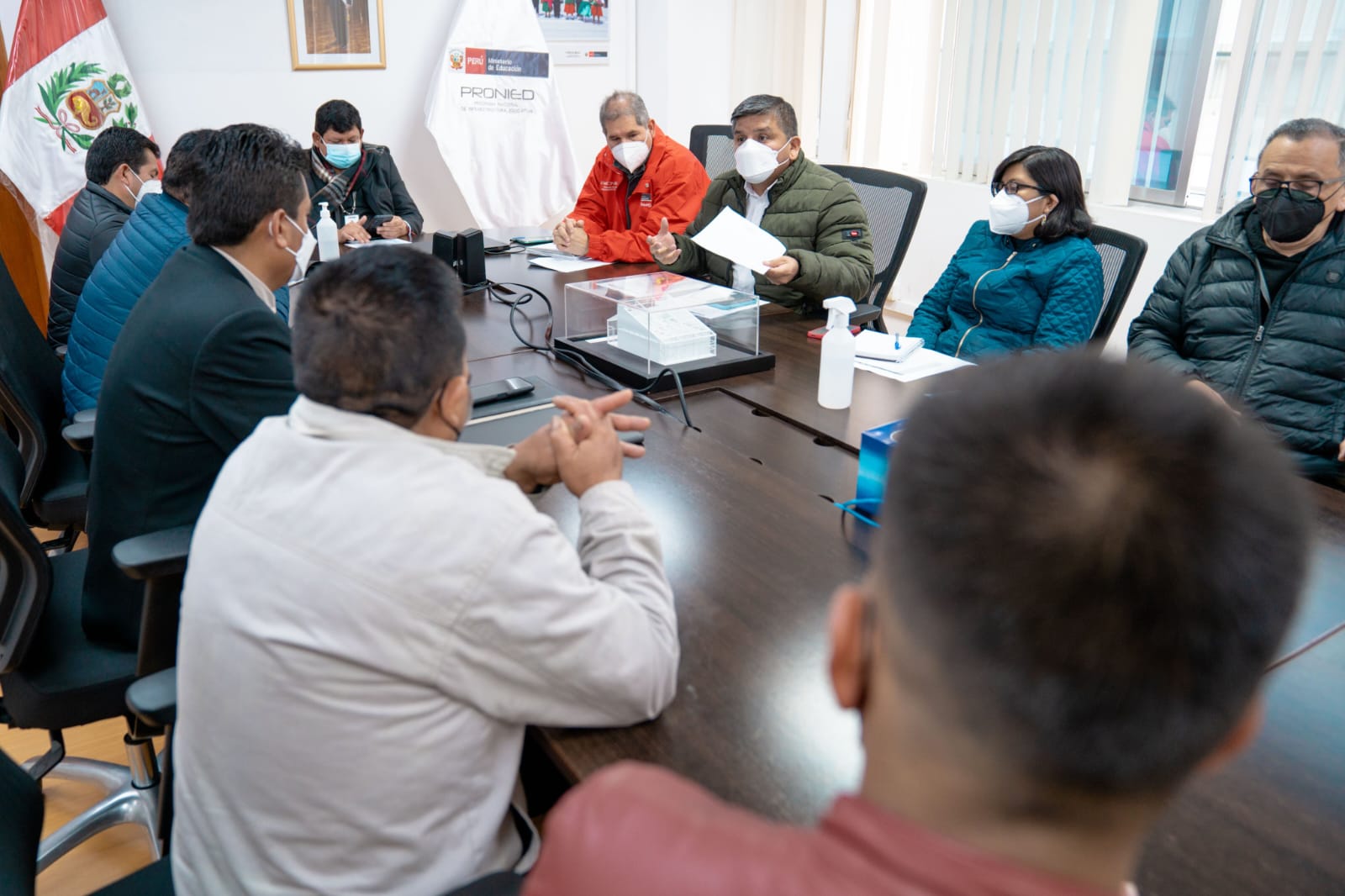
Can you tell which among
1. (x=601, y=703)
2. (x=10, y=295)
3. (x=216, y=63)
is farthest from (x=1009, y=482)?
(x=216, y=63)

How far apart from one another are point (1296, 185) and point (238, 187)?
2153 millimetres

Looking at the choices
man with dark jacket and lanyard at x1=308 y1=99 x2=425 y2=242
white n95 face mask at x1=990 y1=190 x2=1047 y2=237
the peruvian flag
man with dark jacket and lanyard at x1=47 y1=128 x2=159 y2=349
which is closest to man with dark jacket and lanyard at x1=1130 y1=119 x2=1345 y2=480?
white n95 face mask at x1=990 y1=190 x2=1047 y2=237

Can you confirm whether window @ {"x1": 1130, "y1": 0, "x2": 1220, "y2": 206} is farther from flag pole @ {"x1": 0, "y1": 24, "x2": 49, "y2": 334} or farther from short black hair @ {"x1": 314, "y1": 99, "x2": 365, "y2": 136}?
flag pole @ {"x1": 0, "y1": 24, "x2": 49, "y2": 334}

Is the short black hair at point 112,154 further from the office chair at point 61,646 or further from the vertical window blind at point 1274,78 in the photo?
the vertical window blind at point 1274,78

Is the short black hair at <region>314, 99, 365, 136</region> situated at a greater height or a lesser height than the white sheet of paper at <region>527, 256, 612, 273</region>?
greater

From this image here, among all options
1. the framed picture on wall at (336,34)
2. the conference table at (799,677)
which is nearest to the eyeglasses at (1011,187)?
the conference table at (799,677)

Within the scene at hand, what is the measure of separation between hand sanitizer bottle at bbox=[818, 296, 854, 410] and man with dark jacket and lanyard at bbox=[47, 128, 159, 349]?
2.15m

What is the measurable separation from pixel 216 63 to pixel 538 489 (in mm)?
3780

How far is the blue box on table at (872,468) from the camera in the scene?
4.34 ft

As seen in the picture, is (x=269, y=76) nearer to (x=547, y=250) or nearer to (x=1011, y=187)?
(x=547, y=250)

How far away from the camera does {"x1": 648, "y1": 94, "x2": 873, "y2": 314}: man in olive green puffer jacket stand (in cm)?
270

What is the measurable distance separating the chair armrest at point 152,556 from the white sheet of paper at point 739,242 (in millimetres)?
1412

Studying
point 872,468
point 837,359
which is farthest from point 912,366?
point 872,468

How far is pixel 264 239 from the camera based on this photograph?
1.66 m
